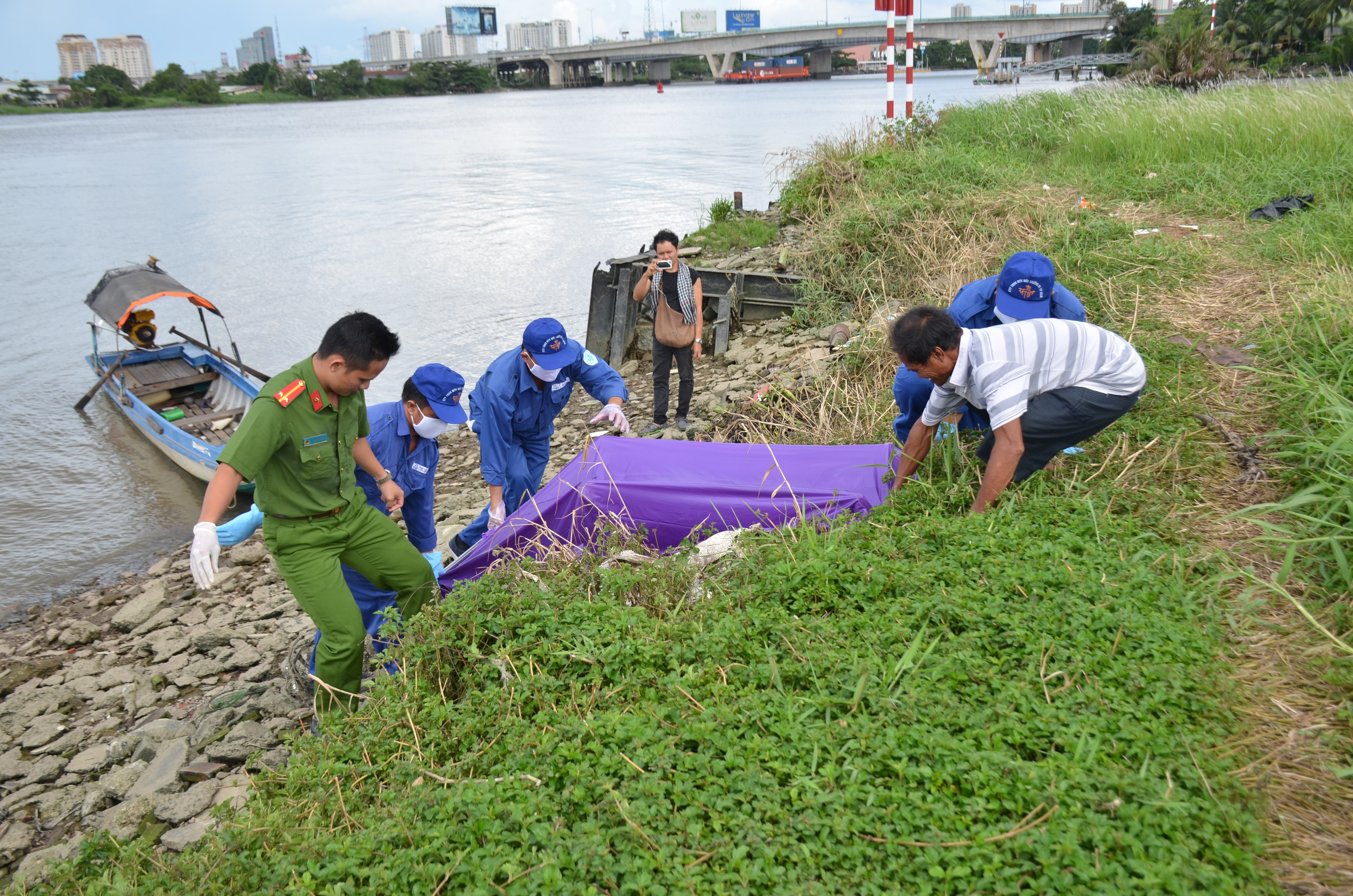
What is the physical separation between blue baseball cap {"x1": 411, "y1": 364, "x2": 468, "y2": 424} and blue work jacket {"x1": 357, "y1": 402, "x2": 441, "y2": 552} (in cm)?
21

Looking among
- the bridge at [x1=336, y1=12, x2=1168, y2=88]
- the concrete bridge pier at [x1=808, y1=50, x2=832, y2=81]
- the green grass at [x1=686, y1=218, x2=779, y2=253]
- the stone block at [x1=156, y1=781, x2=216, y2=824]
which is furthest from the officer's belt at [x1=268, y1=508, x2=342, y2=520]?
the concrete bridge pier at [x1=808, y1=50, x2=832, y2=81]

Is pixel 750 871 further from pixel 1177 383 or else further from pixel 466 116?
pixel 466 116

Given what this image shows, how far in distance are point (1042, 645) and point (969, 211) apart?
6632 millimetres

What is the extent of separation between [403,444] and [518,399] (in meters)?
0.84

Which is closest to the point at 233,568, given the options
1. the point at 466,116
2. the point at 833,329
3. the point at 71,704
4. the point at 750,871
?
the point at 71,704

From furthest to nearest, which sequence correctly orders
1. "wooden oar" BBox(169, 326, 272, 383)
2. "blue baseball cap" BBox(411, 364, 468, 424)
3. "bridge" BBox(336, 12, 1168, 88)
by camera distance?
"bridge" BBox(336, 12, 1168, 88), "wooden oar" BBox(169, 326, 272, 383), "blue baseball cap" BBox(411, 364, 468, 424)

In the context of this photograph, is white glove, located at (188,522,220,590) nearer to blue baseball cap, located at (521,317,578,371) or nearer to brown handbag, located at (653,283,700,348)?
blue baseball cap, located at (521,317,578,371)

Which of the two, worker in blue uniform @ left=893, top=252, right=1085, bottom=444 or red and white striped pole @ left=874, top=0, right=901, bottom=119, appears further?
red and white striped pole @ left=874, top=0, right=901, bottom=119

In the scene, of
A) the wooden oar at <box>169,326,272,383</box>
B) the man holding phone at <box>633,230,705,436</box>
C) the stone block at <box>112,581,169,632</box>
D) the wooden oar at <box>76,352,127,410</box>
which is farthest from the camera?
the wooden oar at <box>76,352,127,410</box>

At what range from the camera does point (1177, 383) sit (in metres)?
4.77

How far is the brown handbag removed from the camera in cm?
756

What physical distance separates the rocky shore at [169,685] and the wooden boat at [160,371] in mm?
2668

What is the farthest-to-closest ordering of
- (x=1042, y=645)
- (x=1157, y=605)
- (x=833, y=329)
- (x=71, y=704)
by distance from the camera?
(x=833, y=329), (x=71, y=704), (x=1157, y=605), (x=1042, y=645)

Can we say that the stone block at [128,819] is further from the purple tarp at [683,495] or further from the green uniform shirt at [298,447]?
the purple tarp at [683,495]
